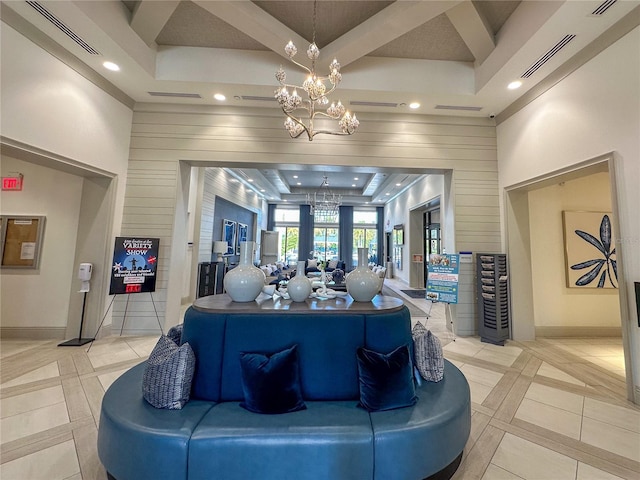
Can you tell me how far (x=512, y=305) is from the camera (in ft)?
14.3

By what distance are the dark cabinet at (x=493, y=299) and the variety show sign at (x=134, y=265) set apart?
561cm

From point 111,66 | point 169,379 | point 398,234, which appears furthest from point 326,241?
point 169,379

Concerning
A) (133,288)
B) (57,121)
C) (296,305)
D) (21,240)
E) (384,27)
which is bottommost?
(133,288)

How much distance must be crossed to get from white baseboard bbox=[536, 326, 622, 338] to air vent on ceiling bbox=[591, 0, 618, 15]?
442 cm

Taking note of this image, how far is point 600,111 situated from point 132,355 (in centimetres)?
663

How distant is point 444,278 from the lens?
4484 mm

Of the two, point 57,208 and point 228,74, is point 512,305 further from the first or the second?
point 57,208

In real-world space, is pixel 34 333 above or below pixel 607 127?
below

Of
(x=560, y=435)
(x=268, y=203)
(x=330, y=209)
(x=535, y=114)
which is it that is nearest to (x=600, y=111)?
(x=535, y=114)

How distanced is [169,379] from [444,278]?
4258 mm

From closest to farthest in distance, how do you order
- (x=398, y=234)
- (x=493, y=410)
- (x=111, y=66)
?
(x=493, y=410) < (x=111, y=66) < (x=398, y=234)

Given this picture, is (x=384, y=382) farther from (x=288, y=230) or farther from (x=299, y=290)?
(x=288, y=230)

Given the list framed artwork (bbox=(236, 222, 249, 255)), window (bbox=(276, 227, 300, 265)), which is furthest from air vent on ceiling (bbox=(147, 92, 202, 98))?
window (bbox=(276, 227, 300, 265))

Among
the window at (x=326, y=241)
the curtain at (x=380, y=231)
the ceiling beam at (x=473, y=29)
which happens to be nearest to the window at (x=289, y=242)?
the window at (x=326, y=241)
